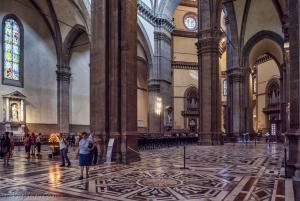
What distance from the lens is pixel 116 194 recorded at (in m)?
6.02

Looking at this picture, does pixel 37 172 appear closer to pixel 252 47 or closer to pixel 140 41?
pixel 140 41

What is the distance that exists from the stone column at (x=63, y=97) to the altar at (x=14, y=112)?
16.1ft

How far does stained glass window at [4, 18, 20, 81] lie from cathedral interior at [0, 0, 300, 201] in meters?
0.10

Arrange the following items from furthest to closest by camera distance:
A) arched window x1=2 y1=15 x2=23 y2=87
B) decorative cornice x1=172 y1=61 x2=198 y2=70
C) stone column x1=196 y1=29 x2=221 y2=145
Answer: decorative cornice x1=172 y1=61 x2=198 y2=70 < arched window x1=2 y1=15 x2=23 y2=87 < stone column x1=196 y1=29 x2=221 y2=145

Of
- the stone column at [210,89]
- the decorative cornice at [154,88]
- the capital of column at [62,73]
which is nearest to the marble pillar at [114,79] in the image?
the stone column at [210,89]

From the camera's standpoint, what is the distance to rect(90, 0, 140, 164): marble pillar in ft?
37.9

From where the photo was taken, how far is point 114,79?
11.7 meters

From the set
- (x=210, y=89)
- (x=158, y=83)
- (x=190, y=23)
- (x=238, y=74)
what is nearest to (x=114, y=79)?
(x=210, y=89)

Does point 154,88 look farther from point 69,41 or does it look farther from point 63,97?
point 69,41

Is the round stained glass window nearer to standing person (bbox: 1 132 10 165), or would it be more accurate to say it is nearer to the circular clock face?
the circular clock face

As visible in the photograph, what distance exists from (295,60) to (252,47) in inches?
1051

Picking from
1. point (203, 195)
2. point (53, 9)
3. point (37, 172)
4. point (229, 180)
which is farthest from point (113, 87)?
point (53, 9)

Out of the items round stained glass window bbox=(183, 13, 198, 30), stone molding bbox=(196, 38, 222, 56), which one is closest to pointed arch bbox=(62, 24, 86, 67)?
stone molding bbox=(196, 38, 222, 56)

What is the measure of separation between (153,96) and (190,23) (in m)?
20.8
